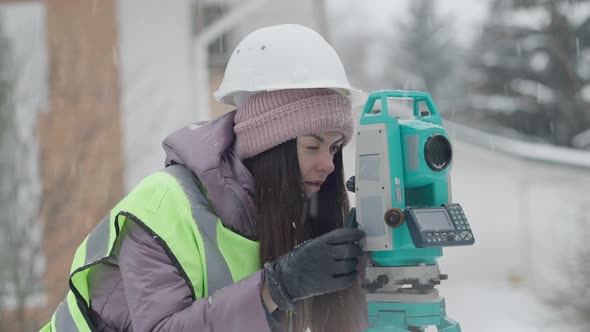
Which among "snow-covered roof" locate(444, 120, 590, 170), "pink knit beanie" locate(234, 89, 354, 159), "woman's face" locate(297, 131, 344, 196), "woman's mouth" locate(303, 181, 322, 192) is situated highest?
"pink knit beanie" locate(234, 89, 354, 159)

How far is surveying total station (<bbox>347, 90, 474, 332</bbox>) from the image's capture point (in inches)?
75.4

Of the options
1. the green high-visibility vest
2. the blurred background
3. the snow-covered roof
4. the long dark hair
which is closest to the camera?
the green high-visibility vest

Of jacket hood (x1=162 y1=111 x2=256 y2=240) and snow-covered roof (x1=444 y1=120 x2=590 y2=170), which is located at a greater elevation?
jacket hood (x1=162 y1=111 x2=256 y2=240)

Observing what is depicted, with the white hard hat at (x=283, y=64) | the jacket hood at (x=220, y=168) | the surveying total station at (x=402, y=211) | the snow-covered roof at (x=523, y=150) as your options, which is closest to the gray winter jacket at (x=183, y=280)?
the jacket hood at (x=220, y=168)

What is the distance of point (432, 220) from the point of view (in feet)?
6.23

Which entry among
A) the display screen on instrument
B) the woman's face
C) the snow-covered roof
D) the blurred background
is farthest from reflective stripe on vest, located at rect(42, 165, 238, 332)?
the snow-covered roof

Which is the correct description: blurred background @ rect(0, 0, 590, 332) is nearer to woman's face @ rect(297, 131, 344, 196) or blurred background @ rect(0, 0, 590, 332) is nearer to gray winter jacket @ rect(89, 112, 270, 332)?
woman's face @ rect(297, 131, 344, 196)

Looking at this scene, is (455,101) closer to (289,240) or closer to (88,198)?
(88,198)

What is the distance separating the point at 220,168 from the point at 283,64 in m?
0.32

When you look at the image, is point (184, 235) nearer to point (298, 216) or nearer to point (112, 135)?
point (298, 216)

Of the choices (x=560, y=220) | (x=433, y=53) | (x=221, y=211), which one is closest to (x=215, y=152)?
(x=221, y=211)

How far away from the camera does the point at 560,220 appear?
7637 millimetres

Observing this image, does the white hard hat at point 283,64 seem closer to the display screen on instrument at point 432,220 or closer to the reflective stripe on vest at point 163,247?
the reflective stripe on vest at point 163,247

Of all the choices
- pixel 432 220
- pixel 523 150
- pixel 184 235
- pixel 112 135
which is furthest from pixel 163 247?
pixel 523 150
